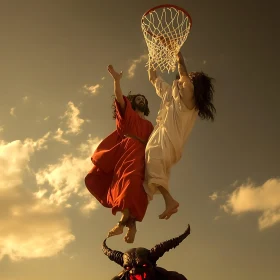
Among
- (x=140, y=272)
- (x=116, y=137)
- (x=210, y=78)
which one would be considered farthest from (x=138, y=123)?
(x=140, y=272)

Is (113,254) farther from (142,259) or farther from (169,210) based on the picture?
(169,210)

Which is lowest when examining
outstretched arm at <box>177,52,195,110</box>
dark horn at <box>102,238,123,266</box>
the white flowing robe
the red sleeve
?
dark horn at <box>102,238,123,266</box>

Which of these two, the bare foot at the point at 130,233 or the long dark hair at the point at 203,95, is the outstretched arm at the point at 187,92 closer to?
the long dark hair at the point at 203,95

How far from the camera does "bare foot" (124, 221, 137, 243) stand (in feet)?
17.5

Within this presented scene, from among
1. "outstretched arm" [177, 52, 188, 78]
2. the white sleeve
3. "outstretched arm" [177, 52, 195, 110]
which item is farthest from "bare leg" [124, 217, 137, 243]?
"outstretched arm" [177, 52, 188, 78]

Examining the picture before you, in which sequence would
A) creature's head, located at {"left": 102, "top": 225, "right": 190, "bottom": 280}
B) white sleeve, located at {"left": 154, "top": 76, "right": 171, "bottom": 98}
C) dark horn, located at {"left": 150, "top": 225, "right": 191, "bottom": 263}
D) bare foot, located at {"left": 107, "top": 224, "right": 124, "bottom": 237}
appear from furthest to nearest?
white sleeve, located at {"left": 154, "top": 76, "right": 171, "bottom": 98}
bare foot, located at {"left": 107, "top": 224, "right": 124, "bottom": 237}
dark horn, located at {"left": 150, "top": 225, "right": 191, "bottom": 263}
creature's head, located at {"left": 102, "top": 225, "right": 190, "bottom": 280}

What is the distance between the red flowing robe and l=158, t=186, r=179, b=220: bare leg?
0.79ft

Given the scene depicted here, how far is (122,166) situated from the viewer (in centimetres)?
560

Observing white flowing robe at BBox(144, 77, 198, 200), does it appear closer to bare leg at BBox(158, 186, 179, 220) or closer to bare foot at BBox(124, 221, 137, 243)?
bare leg at BBox(158, 186, 179, 220)

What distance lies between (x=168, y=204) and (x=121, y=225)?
64 centimetres

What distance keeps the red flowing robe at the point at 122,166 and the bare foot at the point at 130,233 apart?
10cm

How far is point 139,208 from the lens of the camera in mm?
5289

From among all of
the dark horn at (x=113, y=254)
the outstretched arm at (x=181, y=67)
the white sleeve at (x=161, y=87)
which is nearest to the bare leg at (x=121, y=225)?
the dark horn at (x=113, y=254)

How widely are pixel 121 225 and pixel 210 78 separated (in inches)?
91.8
